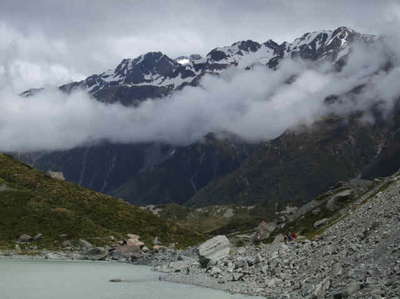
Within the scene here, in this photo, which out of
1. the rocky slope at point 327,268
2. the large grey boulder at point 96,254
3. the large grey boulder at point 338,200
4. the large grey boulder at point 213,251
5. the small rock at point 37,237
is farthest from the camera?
the large grey boulder at point 338,200

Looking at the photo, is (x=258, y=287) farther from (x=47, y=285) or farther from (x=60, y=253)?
(x=60, y=253)

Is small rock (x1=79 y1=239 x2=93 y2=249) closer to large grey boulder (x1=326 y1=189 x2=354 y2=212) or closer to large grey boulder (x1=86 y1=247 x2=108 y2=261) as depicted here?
large grey boulder (x1=86 y1=247 x2=108 y2=261)

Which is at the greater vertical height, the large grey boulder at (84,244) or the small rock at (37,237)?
the small rock at (37,237)

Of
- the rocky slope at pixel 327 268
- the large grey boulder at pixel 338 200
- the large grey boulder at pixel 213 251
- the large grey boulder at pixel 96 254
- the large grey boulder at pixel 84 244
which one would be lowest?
the rocky slope at pixel 327 268

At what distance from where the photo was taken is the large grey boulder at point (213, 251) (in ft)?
295

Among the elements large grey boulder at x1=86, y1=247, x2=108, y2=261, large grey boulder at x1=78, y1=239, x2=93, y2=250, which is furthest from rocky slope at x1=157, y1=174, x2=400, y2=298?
large grey boulder at x1=78, y1=239, x2=93, y2=250

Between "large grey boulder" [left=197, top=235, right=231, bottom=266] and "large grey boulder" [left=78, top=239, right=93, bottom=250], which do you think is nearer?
"large grey boulder" [left=197, top=235, right=231, bottom=266]

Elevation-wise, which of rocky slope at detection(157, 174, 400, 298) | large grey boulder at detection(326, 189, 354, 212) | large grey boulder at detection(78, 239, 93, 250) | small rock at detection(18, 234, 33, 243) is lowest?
rocky slope at detection(157, 174, 400, 298)

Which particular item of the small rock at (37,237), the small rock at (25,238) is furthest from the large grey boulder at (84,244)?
the small rock at (25,238)

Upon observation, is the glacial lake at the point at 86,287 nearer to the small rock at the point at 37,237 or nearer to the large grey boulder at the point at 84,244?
the large grey boulder at the point at 84,244

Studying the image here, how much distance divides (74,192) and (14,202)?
30266 millimetres

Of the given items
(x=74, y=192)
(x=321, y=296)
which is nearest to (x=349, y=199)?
(x=74, y=192)

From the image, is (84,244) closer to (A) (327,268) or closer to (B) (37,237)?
(B) (37,237)

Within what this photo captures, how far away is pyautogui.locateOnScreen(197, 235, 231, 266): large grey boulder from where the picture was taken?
89938mm
